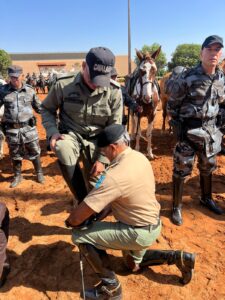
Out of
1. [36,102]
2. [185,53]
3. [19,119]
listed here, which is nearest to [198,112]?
[36,102]

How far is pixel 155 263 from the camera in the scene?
298 cm

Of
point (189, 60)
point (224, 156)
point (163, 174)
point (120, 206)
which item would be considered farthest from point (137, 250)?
point (189, 60)

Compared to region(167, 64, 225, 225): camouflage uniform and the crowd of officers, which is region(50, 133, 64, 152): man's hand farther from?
region(167, 64, 225, 225): camouflage uniform

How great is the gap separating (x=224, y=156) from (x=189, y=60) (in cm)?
7434

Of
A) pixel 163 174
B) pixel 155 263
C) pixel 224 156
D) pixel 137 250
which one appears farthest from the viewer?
pixel 224 156

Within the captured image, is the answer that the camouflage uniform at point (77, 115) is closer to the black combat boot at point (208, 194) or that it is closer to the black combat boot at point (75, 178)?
the black combat boot at point (75, 178)

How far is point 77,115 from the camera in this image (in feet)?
9.84

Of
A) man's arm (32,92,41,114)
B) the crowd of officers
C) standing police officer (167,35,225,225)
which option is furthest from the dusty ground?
man's arm (32,92,41,114)

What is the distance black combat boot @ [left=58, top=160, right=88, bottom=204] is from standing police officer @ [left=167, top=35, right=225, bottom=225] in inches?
58.8

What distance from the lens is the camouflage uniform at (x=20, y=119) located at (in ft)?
16.8

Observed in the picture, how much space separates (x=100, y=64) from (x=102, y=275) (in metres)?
1.86

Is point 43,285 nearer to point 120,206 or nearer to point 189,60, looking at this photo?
point 120,206

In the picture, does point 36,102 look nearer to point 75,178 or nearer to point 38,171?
point 38,171

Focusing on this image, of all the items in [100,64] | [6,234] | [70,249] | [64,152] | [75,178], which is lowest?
[70,249]
